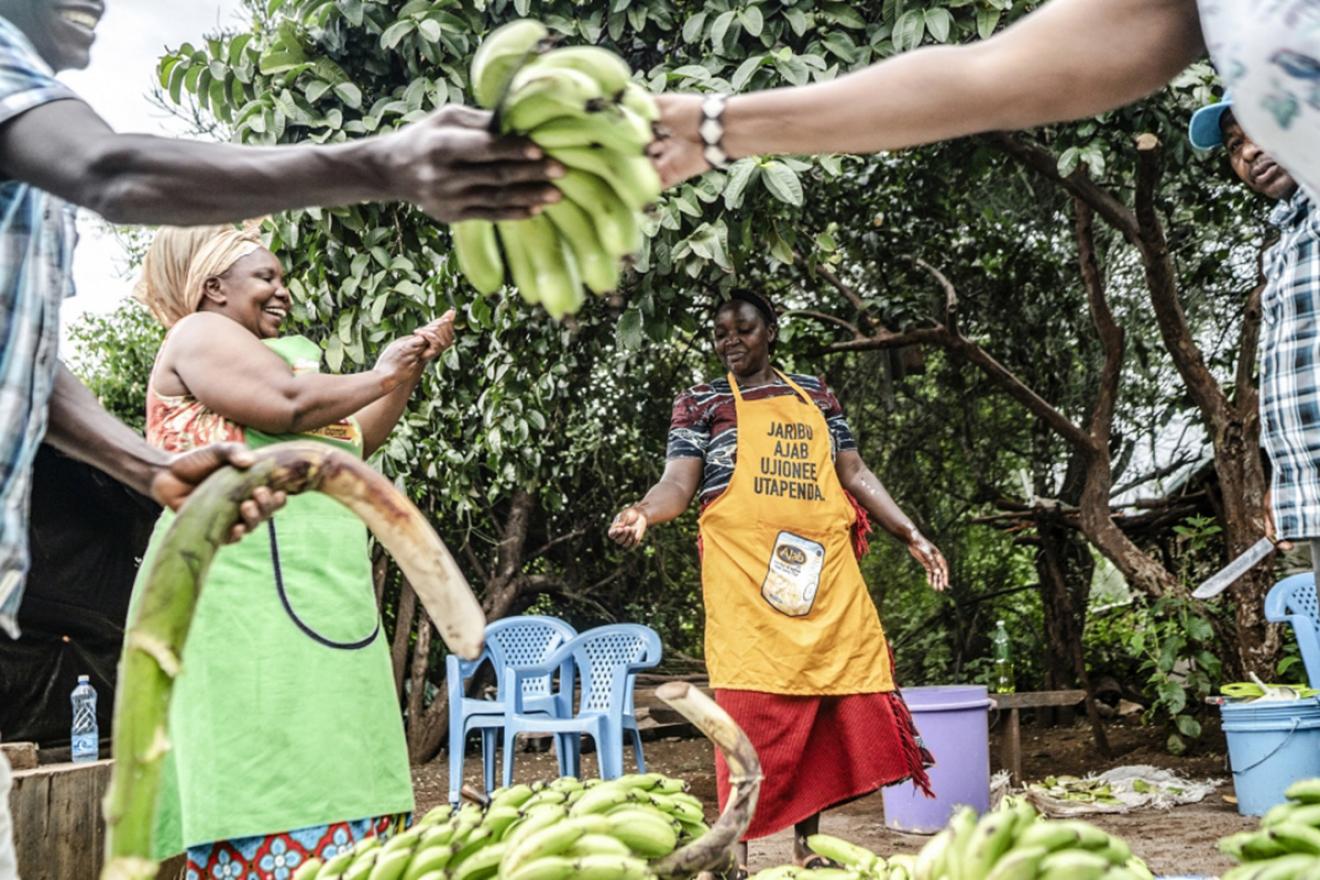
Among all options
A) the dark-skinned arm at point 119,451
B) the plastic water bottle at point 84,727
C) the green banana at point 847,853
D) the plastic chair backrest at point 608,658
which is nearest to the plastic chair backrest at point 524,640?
the plastic chair backrest at point 608,658

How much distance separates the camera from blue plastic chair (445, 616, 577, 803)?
6.37m

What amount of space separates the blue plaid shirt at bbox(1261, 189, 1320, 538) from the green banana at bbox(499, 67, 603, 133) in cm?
160

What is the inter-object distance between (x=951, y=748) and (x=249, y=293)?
416 centimetres

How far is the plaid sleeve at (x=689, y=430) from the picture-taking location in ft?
13.6

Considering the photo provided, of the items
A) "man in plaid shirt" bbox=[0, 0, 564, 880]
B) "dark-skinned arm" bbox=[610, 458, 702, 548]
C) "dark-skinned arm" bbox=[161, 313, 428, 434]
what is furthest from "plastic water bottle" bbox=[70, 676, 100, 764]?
"man in plaid shirt" bbox=[0, 0, 564, 880]

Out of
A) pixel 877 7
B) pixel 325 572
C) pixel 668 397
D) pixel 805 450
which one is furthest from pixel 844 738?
pixel 668 397

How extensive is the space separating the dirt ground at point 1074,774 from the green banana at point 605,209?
163 inches

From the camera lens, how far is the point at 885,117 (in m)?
1.38

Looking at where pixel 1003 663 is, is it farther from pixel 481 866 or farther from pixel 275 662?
pixel 481 866

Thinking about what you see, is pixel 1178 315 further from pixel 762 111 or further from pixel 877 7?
pixel 762 111

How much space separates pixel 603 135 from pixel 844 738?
3252mm

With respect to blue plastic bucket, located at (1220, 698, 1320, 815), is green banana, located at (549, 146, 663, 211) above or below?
above

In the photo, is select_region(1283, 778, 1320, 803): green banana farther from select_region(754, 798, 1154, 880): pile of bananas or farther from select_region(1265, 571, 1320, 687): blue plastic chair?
select_region(1265, 571, 1320, 687): blue plastic chair

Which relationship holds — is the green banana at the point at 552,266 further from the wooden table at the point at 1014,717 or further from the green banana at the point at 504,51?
the wooden table at the point at 1014,717
